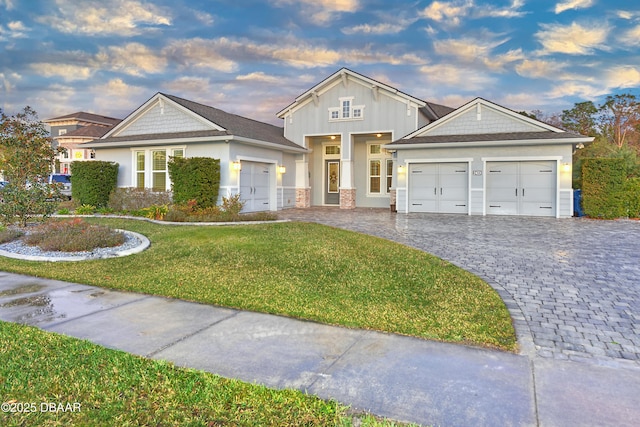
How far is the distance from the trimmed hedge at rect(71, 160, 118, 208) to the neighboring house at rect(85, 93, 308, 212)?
1.55 m

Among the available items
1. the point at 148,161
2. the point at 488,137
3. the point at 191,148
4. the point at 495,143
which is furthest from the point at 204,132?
the point at 495,143

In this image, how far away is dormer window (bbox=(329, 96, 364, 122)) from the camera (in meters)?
21.5

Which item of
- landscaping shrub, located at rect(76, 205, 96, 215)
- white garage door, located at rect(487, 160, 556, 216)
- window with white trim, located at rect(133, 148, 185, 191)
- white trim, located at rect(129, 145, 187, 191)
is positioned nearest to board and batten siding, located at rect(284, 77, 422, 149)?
white garage door, located at rect(487, 160, 556, 216)

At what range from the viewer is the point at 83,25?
16.1 meters

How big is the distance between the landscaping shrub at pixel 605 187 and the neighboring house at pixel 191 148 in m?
13.5

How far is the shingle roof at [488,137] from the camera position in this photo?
53.7 ft

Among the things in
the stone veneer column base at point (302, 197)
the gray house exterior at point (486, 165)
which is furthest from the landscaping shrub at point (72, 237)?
the stone veneer column base at point (302, 197)

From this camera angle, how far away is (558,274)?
6777 millimetres

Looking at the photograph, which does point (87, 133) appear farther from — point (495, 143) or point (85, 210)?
point (495, 143)

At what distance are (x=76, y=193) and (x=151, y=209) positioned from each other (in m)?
5.35

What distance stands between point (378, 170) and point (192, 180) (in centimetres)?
1139

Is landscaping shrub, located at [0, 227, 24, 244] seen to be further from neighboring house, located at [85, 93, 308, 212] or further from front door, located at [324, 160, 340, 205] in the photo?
front door, located at [324, 160, 340, 205]

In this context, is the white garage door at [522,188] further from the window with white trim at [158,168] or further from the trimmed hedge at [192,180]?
the window with white trim at [158,168]

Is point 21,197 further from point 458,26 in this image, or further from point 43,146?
point 458,26
